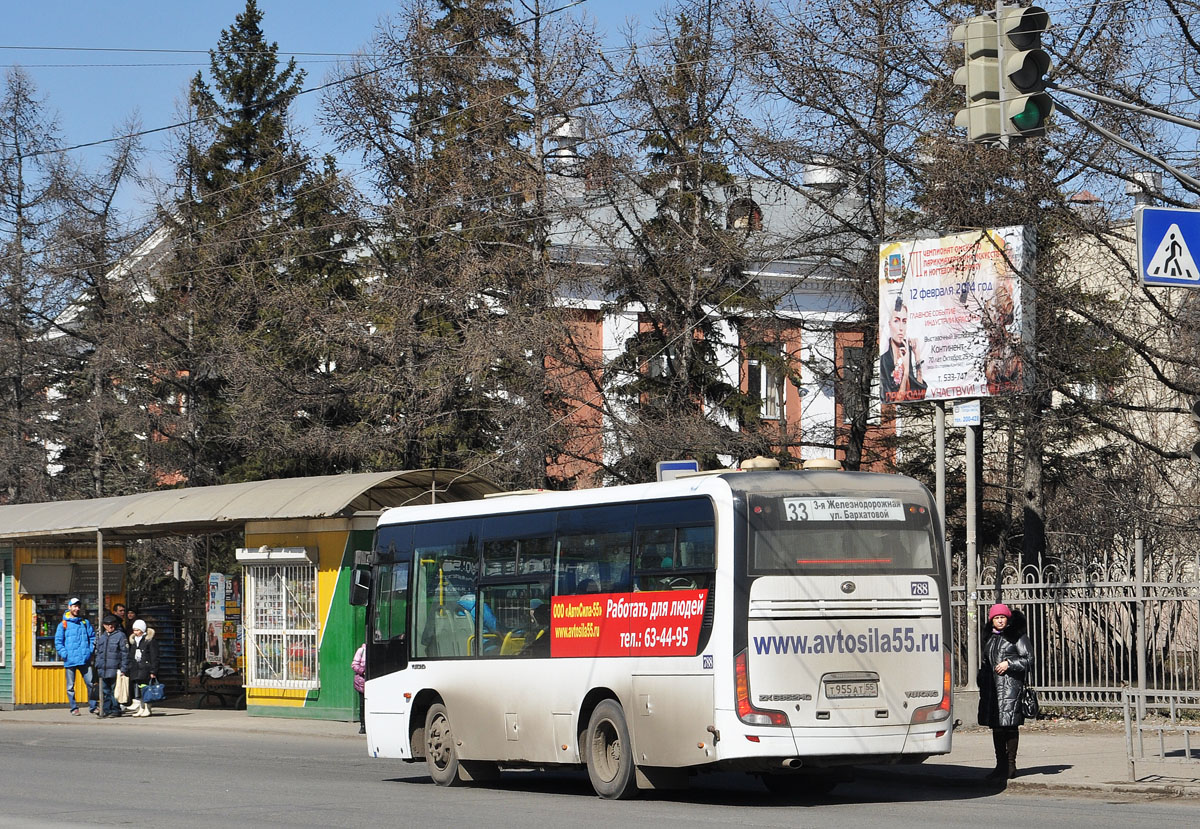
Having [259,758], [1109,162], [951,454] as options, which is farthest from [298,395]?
[1109,162]

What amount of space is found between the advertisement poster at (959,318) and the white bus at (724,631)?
6554mm

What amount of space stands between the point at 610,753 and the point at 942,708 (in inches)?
118

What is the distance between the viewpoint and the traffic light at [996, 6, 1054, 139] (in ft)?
39.7

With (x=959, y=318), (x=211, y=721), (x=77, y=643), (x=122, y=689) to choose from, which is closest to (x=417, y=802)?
(x=959, y=318)

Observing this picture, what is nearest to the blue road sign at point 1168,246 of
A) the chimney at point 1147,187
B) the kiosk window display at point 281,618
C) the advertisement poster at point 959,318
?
the advertisement poster at point 959,318

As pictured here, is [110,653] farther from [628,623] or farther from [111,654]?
[628,623]

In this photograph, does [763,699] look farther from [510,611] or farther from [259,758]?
[259,758]

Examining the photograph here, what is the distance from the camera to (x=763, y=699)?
44.0 feet

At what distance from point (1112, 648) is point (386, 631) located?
8847mm

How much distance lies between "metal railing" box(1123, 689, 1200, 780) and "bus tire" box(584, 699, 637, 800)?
14.1 ft

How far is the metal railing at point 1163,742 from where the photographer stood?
14398mm

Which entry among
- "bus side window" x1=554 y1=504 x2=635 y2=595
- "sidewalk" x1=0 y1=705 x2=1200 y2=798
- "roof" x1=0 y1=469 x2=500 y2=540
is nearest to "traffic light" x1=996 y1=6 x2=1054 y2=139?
"bus side window" x1=554 y1=504 x2=635 y2=595

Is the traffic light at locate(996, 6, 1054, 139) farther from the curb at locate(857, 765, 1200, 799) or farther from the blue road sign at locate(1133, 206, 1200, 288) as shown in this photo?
the curb at locate(857, 765, 1200, 799)

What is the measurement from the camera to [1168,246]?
1280cm
